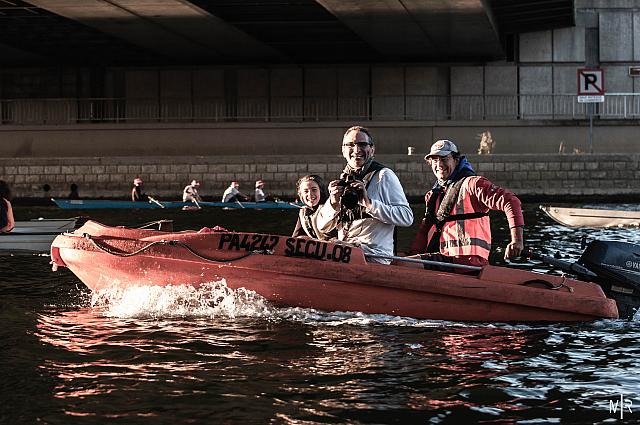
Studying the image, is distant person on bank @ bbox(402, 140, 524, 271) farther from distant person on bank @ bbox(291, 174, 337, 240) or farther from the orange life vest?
distant person on bank @ bbox(291, 174, 337, 240)

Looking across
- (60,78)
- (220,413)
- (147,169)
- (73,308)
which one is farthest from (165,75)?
(220,413)

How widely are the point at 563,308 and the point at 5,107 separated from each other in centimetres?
4185

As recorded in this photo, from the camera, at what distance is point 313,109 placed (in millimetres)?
46750

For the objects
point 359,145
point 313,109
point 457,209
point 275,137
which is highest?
point 313,109

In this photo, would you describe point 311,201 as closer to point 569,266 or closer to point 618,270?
point 569,266

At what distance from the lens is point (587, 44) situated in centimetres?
4569

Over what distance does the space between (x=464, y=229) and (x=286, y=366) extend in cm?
262

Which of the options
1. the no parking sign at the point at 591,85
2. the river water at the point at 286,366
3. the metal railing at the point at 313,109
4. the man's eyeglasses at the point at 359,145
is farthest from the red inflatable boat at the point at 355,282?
the metal railing at the point at 313,109

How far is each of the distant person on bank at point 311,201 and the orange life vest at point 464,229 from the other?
3.81 ft

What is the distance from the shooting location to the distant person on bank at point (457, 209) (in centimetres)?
1043

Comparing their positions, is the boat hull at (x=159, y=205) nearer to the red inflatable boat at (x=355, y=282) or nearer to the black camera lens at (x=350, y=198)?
the red inflatable boat at (x=355, y=282)

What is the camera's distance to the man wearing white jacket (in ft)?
33.0

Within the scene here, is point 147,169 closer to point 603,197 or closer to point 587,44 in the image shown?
point 603,197

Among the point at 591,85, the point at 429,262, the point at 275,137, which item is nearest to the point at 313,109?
the point at 275,137
